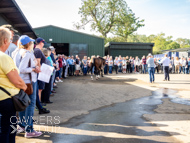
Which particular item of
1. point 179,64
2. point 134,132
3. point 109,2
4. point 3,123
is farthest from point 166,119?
point 109,2

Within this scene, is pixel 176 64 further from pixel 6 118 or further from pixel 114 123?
pixel 6 118

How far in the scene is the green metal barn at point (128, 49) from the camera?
2947cm

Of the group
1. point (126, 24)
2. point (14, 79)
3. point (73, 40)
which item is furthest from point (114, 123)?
point (126, 24)

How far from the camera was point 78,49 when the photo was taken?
1040 inches

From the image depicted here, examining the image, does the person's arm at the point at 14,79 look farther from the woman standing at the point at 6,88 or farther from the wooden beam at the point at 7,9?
the wooden beam at the point at 7,9

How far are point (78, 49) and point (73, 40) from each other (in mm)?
1408

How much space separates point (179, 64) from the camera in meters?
23.1

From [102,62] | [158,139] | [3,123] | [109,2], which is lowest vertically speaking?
[158,139]

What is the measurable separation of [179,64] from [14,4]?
20008 mm

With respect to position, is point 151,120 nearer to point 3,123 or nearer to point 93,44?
point 3,123

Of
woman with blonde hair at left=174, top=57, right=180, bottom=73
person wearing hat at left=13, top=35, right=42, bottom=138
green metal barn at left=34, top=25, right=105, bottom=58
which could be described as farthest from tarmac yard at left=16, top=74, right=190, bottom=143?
green metal barn at left=34, top=25, right=105, bottom=58

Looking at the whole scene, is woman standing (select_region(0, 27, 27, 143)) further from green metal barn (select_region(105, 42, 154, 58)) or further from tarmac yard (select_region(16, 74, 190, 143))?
green metal barn (select_region(105, 42, 154, 58))

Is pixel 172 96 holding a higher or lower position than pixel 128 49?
lower

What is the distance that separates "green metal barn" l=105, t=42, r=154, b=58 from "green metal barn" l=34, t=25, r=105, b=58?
9.42 ft
